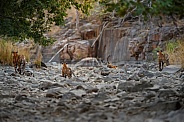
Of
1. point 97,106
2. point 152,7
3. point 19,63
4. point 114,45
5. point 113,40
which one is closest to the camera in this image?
point 152,7

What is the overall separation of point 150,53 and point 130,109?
1195 cm

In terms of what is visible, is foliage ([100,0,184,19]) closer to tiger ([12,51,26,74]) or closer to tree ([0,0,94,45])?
tree ([0,0,94,45])

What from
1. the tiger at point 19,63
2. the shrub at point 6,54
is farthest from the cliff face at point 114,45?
the tiger at point 19,63

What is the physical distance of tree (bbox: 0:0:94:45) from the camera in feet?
19.5

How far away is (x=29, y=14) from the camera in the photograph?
6.32 m

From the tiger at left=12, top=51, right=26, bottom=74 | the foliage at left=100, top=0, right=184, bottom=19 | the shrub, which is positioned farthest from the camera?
the shrub

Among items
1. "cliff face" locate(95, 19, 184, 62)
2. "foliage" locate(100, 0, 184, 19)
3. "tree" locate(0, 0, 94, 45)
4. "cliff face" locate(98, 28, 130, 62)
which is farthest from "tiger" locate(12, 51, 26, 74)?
"cliff face" locate(98, 28, 130, 62)

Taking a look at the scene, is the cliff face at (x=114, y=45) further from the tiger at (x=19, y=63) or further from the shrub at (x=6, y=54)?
the tiger at (x=19, y=63)

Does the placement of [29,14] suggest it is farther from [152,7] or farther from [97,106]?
[152,7]

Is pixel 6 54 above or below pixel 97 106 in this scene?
below

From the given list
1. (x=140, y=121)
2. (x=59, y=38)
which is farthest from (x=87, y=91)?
(x=59, y=38)

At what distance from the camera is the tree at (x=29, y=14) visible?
234 inches

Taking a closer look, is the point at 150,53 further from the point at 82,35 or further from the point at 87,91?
the point at 87,91

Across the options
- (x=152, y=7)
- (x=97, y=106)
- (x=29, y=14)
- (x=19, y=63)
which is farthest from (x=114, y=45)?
(x=152, y=7)
